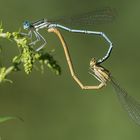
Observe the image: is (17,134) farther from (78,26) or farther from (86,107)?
(78,26)

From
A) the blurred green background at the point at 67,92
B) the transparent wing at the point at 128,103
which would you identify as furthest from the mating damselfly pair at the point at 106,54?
the blurred green background at the point at 67,92

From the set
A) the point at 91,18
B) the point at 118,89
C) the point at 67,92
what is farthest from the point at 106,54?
the point at 67,92

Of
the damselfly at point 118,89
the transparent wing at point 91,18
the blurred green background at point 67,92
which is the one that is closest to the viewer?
the damselfly at point 118,89

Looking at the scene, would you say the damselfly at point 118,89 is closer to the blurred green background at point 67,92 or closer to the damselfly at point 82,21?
the damselfly at point 82,21

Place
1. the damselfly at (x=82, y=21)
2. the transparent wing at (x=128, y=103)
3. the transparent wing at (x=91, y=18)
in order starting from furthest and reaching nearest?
the transparent wing at (x=91, y=18) → the transparent wing at (x=128, y=103) → the damselfly at (x=82, y=21)

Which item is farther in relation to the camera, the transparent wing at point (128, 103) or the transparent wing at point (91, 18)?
the transparent wing at point (91, 18)

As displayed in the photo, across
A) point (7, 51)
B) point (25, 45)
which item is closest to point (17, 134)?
point (7, 51)

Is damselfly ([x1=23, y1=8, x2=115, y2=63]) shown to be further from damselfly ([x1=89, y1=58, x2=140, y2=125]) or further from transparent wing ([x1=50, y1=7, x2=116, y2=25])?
damselfly ([x1=89, y1=58, x2=140, y2=125])

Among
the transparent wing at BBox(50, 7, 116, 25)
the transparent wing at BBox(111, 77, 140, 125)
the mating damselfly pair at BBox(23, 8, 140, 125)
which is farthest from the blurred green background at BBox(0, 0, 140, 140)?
the transparent wing at BBox(111, 77, 140, 125)
